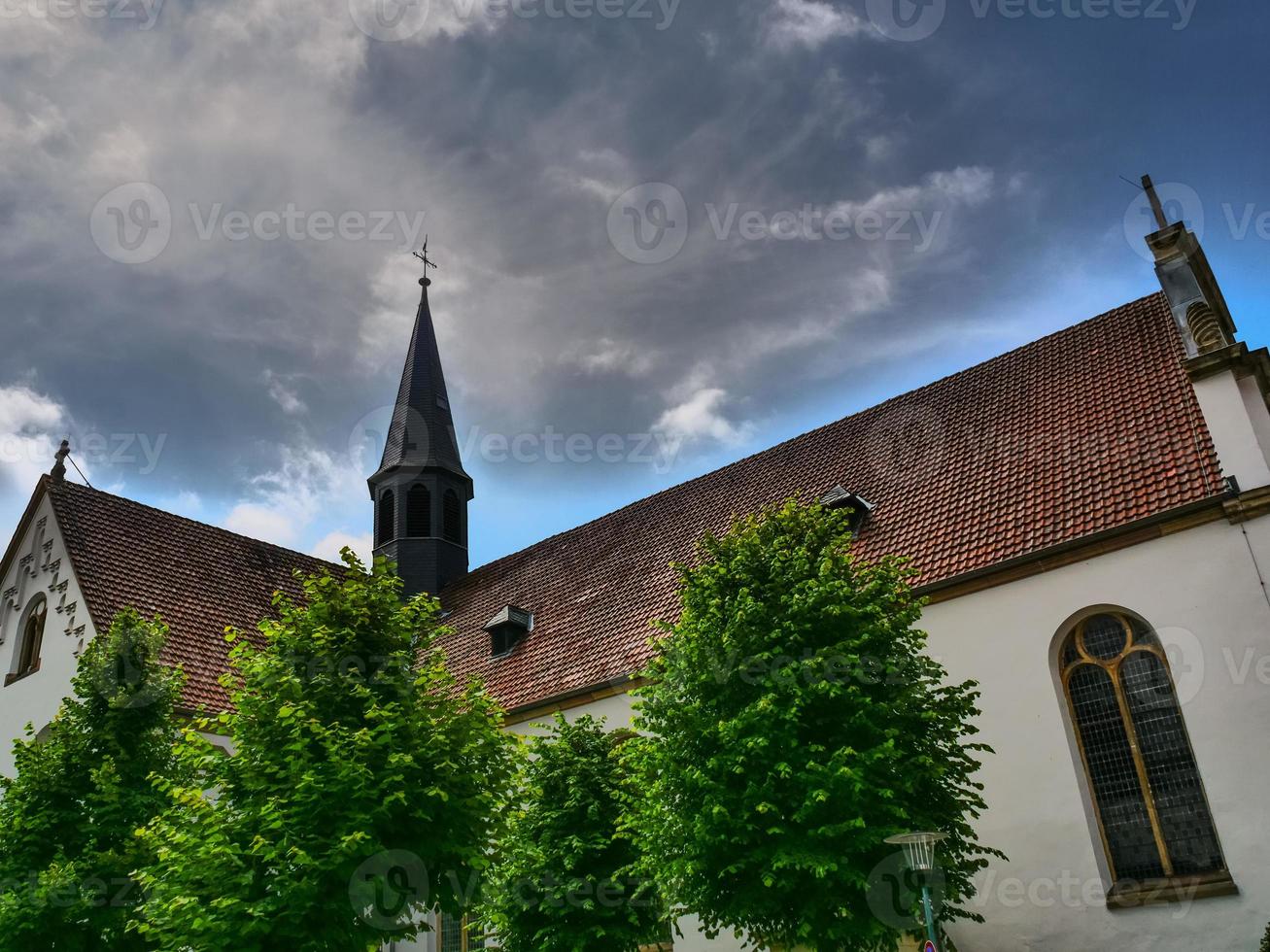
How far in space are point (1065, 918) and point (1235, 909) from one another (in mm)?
1894

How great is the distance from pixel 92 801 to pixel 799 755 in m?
10.3

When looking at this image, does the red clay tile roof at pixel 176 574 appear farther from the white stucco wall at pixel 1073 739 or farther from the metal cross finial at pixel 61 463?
the white stucco wall at pixel 1073 739

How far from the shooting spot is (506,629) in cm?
2284

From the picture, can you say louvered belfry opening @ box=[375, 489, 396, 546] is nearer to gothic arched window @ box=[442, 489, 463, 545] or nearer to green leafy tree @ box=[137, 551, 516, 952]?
gothic arched window @ box=[442, 489, 463, 545]

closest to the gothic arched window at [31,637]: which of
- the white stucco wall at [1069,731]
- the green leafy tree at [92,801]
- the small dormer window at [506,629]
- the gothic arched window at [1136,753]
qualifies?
A: the green leafy tree at [92,801]

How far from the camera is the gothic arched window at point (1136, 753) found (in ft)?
40.7

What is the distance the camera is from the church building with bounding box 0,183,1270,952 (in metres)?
12.4

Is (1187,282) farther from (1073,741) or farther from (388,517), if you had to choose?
(388,517)

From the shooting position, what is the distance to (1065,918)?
41.1 ft

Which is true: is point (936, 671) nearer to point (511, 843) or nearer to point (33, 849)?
point (511, 843)

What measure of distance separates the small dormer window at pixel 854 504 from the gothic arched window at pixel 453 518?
45.2 ft

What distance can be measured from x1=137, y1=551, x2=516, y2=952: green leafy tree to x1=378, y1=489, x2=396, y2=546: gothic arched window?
1525 centimetres

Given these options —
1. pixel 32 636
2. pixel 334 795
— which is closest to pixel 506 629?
pixel 32 636

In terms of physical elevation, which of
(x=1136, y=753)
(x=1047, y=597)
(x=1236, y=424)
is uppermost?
(x=1236, y=424)
